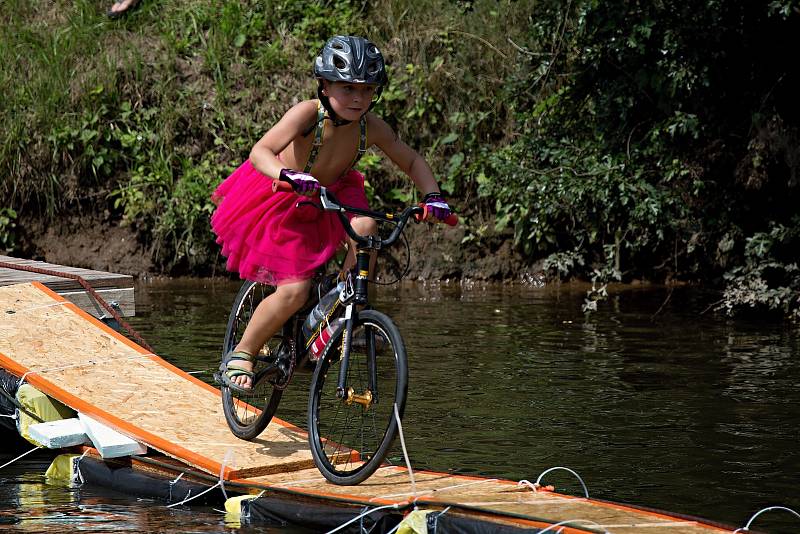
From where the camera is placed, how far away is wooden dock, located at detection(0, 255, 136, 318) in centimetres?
812

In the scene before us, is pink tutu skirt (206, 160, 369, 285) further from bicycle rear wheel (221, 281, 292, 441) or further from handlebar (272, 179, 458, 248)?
handlebar (272, 179, 458, 248)

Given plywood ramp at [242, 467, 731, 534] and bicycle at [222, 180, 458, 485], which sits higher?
bicycle at [222, 180, 458, 485]

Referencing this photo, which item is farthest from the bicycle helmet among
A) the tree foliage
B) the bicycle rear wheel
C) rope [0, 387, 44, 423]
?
the tree foliage

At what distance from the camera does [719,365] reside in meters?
9.12

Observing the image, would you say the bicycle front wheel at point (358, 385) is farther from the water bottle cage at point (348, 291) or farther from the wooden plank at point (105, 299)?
the wooden plank at point (105, 299)

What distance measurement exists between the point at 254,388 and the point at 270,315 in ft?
1.33

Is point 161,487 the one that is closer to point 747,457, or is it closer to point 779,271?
point 747,457

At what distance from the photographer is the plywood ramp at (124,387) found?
5898 millimetres

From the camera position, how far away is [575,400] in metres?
7.85

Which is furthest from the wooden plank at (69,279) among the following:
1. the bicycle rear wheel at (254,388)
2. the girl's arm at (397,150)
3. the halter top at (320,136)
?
the girl's arm at (397,150)

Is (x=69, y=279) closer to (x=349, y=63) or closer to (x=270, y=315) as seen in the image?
(x=270, y=315)

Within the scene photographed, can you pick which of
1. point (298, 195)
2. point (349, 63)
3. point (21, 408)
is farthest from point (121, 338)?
point (349, 63)

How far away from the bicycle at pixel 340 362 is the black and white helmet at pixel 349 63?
54cm

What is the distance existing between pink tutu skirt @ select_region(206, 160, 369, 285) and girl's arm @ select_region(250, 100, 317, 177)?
0.32 metres
